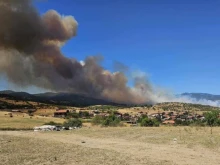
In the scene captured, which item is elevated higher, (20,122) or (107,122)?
(107,122)

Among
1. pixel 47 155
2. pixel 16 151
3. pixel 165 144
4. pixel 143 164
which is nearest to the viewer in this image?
pixel 143 164

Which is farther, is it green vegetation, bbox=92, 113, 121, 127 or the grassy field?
the grassy field

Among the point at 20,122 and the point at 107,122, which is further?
the point at 20,122

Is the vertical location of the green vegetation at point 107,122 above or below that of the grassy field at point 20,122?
above

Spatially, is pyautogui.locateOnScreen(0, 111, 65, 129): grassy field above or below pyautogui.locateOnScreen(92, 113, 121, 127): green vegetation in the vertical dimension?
below

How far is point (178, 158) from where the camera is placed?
92.3ft

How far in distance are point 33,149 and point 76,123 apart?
219 ft

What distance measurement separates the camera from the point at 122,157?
28359 millimetres

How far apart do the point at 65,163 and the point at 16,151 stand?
9.00m

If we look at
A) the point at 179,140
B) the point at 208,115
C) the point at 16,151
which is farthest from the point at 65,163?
the point at 208,115

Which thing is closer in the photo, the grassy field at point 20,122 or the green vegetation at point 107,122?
the green vegetation at point 107,122

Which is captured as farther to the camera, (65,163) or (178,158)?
(178,158)

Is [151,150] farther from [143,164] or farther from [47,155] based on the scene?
[47,155]

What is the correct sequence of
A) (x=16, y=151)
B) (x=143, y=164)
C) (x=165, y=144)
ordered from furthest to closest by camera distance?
(x=165, y=144), (x=16, y=151), (x=143, y=164)
